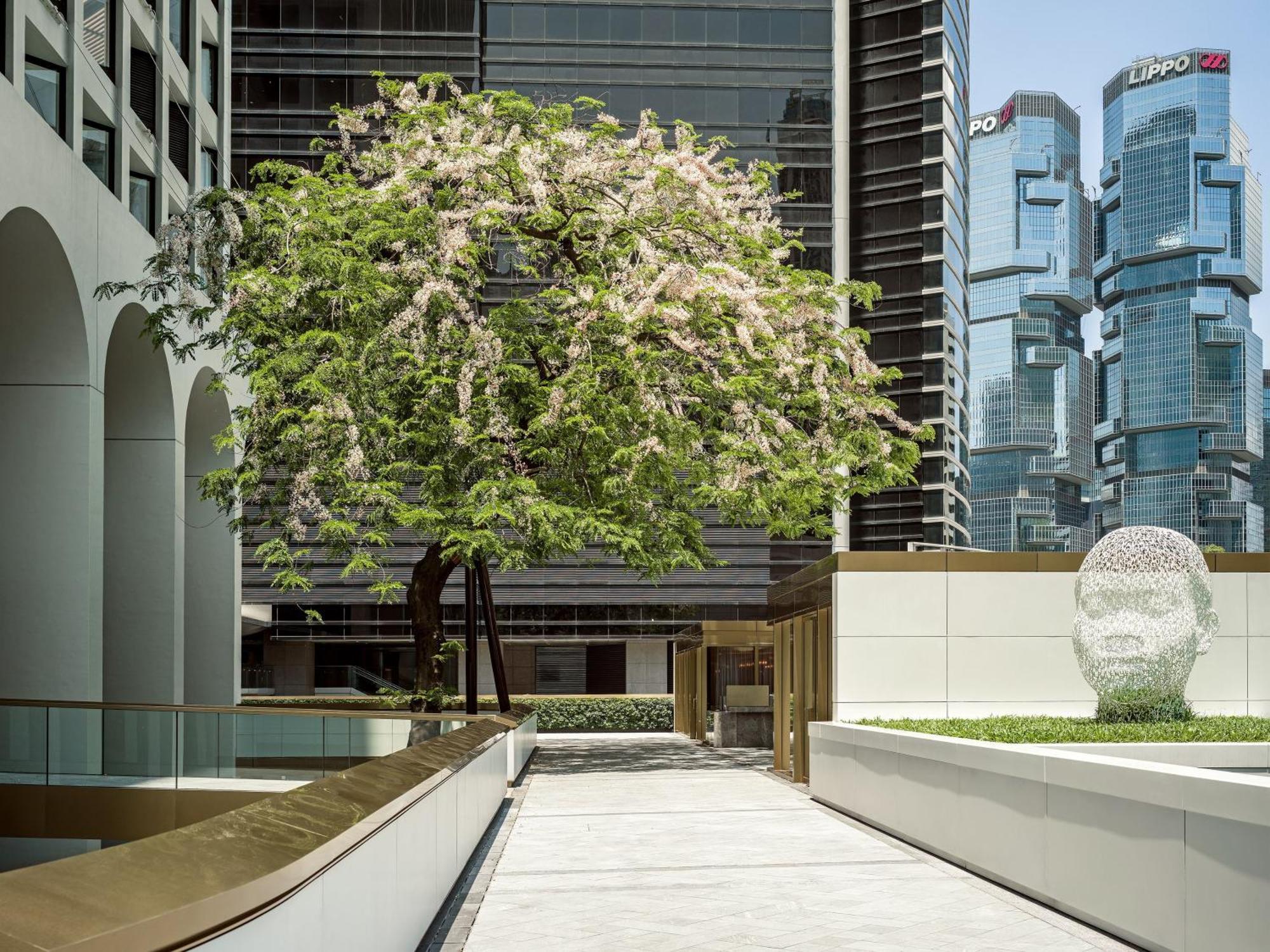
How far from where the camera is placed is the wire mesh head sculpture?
13.2 meters

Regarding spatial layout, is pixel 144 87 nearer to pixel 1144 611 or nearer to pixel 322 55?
pixel 1144 611

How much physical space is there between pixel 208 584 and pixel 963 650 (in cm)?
2202

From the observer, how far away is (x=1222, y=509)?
189125 mm

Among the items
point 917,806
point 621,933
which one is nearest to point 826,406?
point 917,806

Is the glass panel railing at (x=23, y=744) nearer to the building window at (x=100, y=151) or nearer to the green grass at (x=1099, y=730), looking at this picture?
the building window at (x=100, y=151)

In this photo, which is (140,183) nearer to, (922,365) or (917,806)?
(917,806)

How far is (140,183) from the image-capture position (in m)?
24.5

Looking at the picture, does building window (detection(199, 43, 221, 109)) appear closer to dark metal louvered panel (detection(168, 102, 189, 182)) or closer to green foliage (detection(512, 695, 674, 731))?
dark metal louvered panel (detection(168, 102, 189, 182))

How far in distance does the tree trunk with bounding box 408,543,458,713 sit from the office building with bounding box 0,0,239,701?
484cm

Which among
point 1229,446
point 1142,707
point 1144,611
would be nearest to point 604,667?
point 1142,707

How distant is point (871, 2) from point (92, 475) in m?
59.4

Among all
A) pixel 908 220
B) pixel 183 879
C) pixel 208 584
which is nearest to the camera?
pixel 183 879

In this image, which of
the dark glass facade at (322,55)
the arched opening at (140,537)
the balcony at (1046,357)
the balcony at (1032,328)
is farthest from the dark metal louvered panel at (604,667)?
the balcony at (1032,328)

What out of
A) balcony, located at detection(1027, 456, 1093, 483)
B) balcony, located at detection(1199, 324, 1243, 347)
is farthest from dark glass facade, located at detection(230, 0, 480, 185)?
balcony, located at detection(1199, 324, 1243, 347)
